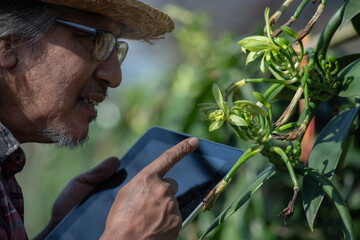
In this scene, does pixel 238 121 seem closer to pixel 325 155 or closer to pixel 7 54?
pixel 325 155

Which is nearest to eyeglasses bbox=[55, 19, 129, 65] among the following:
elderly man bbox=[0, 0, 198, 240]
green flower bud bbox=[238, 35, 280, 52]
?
elderly man bbox=[0, 0, 198, 240]

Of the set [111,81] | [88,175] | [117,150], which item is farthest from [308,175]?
[117,150]

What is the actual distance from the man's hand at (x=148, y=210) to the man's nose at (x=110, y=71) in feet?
0.96

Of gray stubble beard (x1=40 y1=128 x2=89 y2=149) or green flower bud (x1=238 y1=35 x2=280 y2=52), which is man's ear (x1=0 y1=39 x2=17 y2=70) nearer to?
gray stubble beard (x1=40 y1=128 x2=89 y2=149)

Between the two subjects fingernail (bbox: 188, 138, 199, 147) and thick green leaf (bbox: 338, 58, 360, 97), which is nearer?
thick green leaf (bbox: 338, 58, 360, 97)

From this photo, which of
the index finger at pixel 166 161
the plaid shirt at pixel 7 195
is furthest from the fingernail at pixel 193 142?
the plaid shirt at pixel 7 195

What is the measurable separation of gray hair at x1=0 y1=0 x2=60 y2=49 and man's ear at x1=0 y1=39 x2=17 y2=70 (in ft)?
0.05

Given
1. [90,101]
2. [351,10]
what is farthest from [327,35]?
[90,101]

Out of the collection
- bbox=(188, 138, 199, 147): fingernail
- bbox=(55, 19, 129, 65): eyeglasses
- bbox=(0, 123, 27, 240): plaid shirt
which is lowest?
bbox=(0, 123, 27, 240): plaid shirt

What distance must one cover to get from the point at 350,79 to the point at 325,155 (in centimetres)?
13

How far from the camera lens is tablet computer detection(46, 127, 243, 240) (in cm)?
87

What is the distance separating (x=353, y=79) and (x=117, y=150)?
1.43 m

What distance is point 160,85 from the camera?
1.89m

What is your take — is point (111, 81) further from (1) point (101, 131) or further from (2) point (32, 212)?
(2) point (32, 212)
